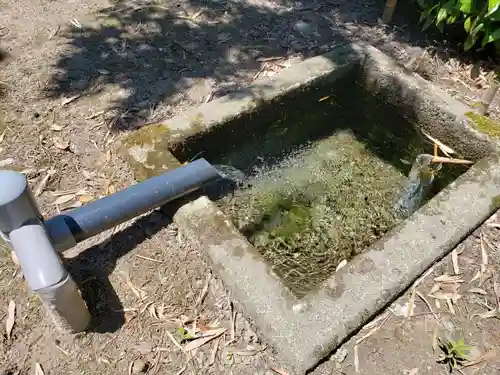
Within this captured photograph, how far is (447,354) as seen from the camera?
226 cm

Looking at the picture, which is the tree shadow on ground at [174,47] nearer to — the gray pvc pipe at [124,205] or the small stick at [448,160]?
the gray pvc pipe at [124,205]

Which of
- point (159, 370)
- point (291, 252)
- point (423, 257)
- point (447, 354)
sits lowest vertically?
point (291, 252)

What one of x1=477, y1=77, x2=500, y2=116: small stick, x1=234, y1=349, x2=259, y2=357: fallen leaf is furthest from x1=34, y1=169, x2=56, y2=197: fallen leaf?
x1=477, y1=77, x2=500, y2=116: small stick

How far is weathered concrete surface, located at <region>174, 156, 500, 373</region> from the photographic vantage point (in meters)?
2.18

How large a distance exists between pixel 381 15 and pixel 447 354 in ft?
11.1

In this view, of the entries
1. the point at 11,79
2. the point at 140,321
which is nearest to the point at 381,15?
the point at 11,79

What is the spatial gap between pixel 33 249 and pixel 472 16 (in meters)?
3.62

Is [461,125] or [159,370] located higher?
[461,125]

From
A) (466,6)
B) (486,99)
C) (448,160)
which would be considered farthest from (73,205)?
(466,6)

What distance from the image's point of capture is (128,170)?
9.96 feet

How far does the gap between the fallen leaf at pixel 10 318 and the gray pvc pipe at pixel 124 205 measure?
0.41m

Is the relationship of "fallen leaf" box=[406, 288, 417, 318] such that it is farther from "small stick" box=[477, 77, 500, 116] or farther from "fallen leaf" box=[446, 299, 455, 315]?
"small stick" box=[477, 77, 500, 116]

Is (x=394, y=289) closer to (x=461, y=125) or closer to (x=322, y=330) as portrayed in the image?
(x=322, y=330)

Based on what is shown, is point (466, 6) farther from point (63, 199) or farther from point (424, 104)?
point (63, 199)
